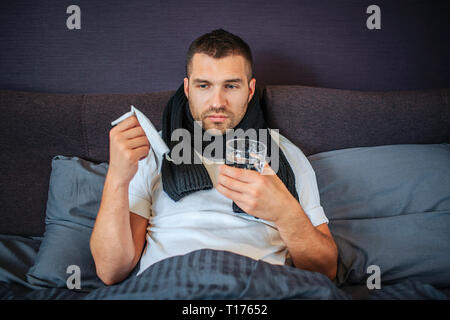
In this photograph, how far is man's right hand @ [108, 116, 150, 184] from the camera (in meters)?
0.88

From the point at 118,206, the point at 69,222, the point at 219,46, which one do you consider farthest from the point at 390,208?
the point at 69,222

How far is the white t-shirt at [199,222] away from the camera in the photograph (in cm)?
99

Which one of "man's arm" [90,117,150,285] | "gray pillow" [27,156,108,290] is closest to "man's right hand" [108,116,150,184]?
"man's arm" [90,117,150,285]

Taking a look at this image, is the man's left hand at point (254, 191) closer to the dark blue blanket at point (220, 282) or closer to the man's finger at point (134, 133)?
the dark blue blanket at point (220, 282)

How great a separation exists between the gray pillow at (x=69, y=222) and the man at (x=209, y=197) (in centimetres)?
19

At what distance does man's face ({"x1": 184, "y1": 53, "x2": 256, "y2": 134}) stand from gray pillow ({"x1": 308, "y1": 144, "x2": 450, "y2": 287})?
47 cm

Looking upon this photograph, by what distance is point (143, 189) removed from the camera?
1.09 meters

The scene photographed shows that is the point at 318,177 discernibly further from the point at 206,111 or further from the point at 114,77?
the point at 114,77

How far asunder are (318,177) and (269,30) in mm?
882

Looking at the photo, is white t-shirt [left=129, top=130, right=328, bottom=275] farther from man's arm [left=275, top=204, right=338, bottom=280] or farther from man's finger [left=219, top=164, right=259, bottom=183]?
man's finger [left=219, top=164, right=259, bottom=183]

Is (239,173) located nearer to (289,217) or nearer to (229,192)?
(229,192)

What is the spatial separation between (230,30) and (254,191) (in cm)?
111

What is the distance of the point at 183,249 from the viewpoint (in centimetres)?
98

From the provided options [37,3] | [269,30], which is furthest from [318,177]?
[37,3]
